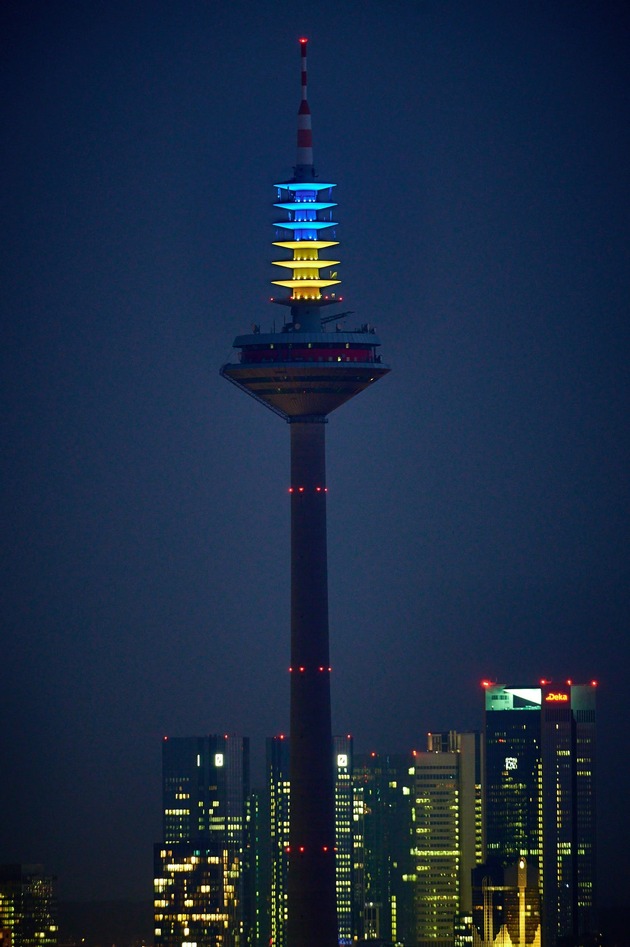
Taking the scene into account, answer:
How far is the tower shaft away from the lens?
374ft

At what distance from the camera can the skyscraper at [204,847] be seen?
14300cm

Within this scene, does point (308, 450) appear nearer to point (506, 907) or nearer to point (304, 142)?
point (304, 142)

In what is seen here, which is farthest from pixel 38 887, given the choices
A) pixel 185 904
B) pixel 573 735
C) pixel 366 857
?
pixel 573 735

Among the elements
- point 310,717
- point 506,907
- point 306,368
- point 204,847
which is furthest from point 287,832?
point 306,368

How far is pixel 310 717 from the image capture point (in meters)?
114

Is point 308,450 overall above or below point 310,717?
above

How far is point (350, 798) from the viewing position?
160125mm

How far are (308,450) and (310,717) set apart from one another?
10.5 metres

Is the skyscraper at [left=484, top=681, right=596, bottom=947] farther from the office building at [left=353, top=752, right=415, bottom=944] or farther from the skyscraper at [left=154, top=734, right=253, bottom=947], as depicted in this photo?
the skyscraper at [left=154, top=734, right=253, bottom=947]

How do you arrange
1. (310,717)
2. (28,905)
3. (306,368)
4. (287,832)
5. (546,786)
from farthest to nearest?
(287,832) → (546,786) → (28,905) → (306,368) → (310,717)

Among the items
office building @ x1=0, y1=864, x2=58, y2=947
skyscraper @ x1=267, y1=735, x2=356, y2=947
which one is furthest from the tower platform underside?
office building @ x1=0, y1=864, x2=58, y2=947

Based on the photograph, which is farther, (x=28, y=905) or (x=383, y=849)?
(x=383, y=849)

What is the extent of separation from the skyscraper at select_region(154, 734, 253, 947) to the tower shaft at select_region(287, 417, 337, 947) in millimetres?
27996

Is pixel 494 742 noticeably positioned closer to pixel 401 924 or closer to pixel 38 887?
pixel 401 924
